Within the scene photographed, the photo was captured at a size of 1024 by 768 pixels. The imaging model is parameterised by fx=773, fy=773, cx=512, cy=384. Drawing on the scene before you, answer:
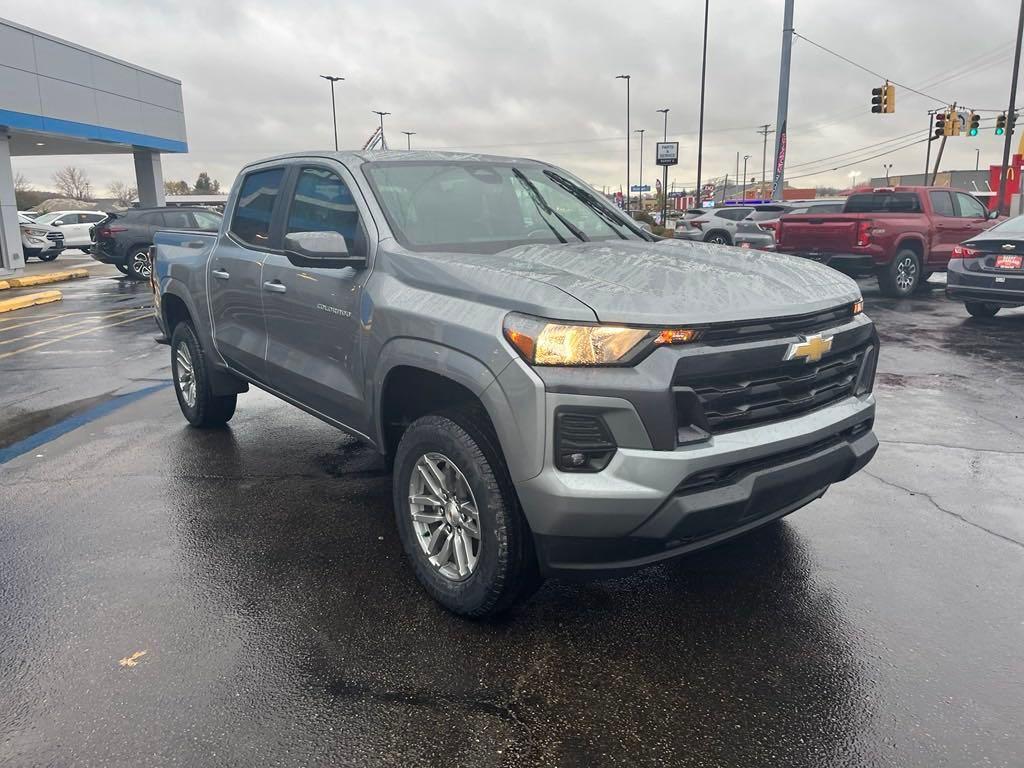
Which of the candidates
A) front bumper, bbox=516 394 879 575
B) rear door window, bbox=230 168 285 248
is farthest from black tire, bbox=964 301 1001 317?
rear door window, bbox=230 168 285 248

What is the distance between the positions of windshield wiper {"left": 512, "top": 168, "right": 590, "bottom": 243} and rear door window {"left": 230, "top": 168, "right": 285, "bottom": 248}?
4.66 ft

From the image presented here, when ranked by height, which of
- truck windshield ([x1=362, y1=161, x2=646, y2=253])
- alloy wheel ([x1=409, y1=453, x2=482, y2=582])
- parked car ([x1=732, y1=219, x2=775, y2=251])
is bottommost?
alloy wheel ([x1=409, y1=453, x2=482, y2=582])

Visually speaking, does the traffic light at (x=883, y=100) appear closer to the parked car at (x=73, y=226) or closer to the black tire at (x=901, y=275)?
the black tire at (x=901, y=275)

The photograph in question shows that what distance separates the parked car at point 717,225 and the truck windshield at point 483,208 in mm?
16567

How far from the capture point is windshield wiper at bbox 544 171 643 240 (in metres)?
4.54

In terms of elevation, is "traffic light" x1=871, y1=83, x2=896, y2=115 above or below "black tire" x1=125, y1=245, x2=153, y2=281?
above

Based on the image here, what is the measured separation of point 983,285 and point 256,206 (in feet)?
30.9

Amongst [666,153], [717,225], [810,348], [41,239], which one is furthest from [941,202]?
[666,153]

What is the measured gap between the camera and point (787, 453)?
2.88m

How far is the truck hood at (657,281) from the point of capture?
2.67 metres

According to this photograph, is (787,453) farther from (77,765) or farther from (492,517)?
(77,765)

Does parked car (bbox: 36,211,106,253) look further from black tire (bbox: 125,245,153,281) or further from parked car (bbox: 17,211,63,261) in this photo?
black tire (bbox: 125,245,153,281)

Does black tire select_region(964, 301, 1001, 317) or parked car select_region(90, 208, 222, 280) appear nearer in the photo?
black tire select_region(964, 301, 1001, 317)

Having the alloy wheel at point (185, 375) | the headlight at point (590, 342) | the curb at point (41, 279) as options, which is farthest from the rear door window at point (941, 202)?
the curb at point (41, 279)
